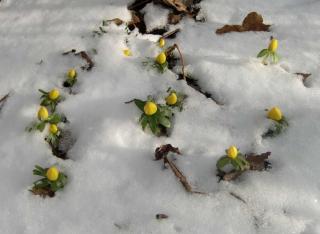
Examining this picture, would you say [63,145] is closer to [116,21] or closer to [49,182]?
[49,182]

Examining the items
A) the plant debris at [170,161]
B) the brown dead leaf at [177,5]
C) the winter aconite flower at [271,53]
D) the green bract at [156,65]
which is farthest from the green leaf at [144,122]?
the brown dead leaf at [177,5]

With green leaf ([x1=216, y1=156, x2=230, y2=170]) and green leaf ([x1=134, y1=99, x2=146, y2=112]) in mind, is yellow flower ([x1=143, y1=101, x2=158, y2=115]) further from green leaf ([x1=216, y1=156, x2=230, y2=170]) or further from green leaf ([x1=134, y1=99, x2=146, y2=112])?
green leaf ([x1=216, y1=156, x2=230, y2=170])

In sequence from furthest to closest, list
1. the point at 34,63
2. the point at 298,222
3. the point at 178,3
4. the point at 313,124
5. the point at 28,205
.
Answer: the point at 178,3 → the point at 34,63 → the point at 313,124 → the point at 28,205 → the point at 298,222

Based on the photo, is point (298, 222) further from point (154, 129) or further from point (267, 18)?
point (267, 18)

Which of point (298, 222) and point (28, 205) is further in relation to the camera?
point (28, 205)

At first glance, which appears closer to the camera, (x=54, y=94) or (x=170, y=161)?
(x=170, y=161)

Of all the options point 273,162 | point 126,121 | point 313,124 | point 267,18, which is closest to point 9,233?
point 126,121

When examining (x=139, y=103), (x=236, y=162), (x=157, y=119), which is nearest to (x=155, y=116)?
(x=157, y=119)
